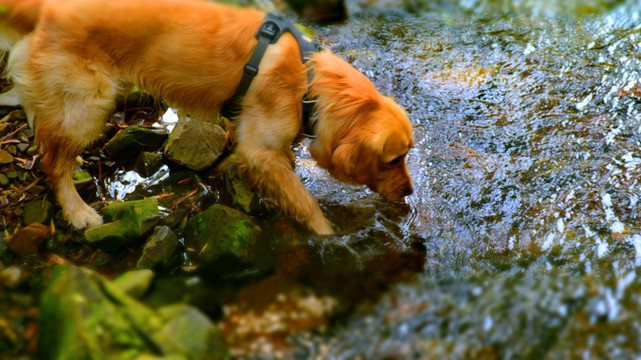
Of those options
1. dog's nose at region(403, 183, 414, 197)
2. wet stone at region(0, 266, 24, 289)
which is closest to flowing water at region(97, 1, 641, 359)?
dog's nose at region(403, 183, 414, 197)

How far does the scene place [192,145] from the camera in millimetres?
4152

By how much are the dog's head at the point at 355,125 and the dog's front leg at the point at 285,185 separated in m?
0.33

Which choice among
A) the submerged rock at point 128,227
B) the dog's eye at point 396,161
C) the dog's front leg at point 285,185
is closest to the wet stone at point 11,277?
the submerged rock at point 128,227

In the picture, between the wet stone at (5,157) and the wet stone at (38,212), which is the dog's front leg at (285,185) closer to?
the wet stone at (38,212)

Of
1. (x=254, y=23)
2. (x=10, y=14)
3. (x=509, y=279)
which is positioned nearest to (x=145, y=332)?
(x=509, y=279)

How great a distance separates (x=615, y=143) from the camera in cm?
407

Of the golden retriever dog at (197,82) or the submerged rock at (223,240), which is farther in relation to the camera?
the golden retriever dog at (197,82)

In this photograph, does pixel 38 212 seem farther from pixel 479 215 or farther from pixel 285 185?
pixel 479 215

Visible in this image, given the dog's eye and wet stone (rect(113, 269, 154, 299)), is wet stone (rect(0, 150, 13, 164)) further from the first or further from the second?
the dog's eye

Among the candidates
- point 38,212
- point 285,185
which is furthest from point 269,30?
point 38,212

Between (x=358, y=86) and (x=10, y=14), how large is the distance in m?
2.46

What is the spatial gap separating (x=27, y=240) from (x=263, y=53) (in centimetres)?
209

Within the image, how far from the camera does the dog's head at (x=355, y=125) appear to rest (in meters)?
3.51

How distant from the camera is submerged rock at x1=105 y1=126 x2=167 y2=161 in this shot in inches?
166
